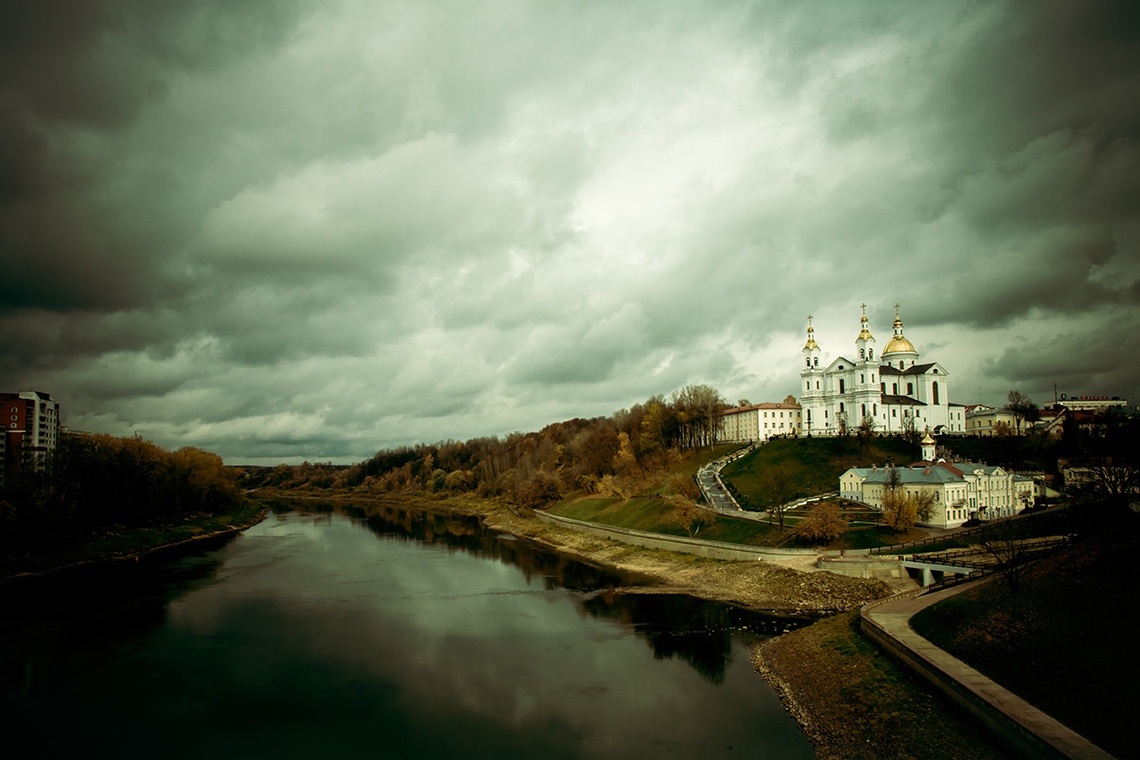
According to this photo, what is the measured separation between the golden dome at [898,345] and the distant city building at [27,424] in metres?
133

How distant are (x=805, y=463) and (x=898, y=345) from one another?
3623 centimetres

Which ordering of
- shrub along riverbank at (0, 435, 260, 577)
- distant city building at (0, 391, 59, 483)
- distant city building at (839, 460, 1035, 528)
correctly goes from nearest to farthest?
distant city building at (839, 460, 1035, 528) < shrub along riverbank at (0, 435, 260, 577) < distant city building at (0, 391, 59, 483)

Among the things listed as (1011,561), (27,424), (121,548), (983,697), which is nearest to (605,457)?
(121,548)

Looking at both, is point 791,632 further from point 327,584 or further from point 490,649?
point 327,584

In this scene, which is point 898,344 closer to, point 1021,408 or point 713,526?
point 1021,408

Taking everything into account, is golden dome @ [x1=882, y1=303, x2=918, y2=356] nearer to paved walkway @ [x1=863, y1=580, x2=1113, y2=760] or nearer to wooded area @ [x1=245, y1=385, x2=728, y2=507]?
wooded area @ [x1=245, y1=385, x2=728, y2=507]

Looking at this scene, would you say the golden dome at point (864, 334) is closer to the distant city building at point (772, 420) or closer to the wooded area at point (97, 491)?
the distant city building at point (772, 420)

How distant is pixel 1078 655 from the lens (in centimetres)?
2059

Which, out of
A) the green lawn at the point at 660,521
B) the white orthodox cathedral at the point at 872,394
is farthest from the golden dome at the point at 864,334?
the green lawn at the point at 660,521

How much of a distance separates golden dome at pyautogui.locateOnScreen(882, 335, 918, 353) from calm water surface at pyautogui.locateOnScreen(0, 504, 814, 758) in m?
69.8

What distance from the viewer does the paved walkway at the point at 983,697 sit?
51.6 ft

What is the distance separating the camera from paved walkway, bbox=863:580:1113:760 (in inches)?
620

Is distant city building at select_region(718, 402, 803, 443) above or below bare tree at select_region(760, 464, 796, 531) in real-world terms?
above

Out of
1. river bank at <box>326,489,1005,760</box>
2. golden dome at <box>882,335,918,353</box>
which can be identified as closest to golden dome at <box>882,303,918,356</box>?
golden dome at <box>882,335,918,353</box>
